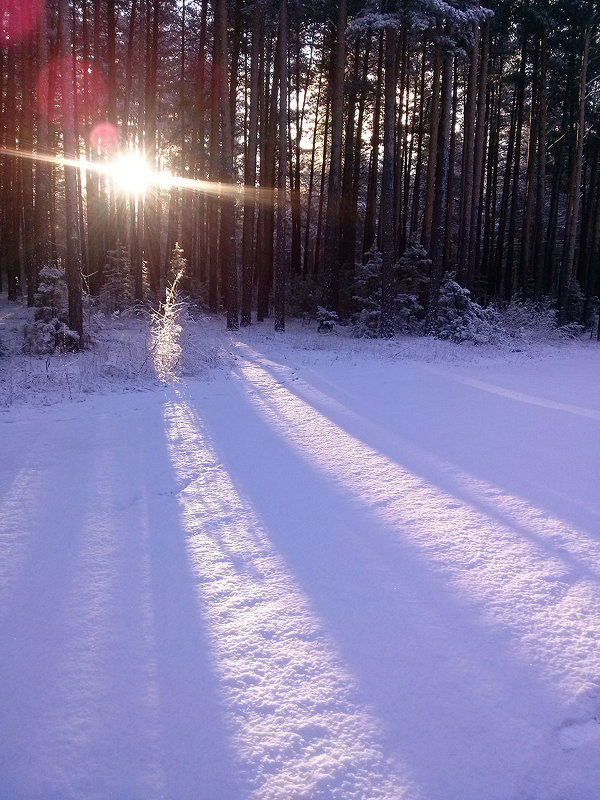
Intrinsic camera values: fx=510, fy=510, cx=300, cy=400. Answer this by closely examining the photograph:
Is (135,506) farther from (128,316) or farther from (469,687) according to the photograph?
(128,316)

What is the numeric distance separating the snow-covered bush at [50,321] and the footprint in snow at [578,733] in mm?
10585

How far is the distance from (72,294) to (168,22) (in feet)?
53.7

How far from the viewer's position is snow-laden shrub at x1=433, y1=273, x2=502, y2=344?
50.0ft

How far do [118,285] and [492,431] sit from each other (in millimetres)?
17298

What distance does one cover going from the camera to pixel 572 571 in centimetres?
289

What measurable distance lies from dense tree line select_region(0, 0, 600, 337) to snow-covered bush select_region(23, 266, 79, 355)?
376 mm

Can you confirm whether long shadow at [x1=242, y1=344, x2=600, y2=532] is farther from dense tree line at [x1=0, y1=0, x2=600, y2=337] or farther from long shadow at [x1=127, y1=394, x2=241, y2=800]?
dense tree line at [x1=0, y1=0, x2=600, y2=337]

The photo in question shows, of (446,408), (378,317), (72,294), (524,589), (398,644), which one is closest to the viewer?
(398,644)

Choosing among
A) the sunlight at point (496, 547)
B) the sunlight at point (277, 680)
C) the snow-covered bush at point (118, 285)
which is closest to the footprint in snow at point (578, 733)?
the sunlight at point (496, 547)

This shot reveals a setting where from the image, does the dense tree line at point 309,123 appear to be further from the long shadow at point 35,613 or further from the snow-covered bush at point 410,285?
the long shadow at point 35,613

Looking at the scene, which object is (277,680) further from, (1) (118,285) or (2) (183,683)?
(1) (118,285)

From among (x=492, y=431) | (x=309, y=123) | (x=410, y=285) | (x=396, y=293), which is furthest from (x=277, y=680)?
(x=309, y=123)

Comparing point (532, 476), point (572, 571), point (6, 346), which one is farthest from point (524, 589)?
point (6, 346)

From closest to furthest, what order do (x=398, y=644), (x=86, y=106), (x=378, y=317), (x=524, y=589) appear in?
(x=398, y=644) < (x=524, y=589) < (x=378, y=317) < (x=86, y=106)
